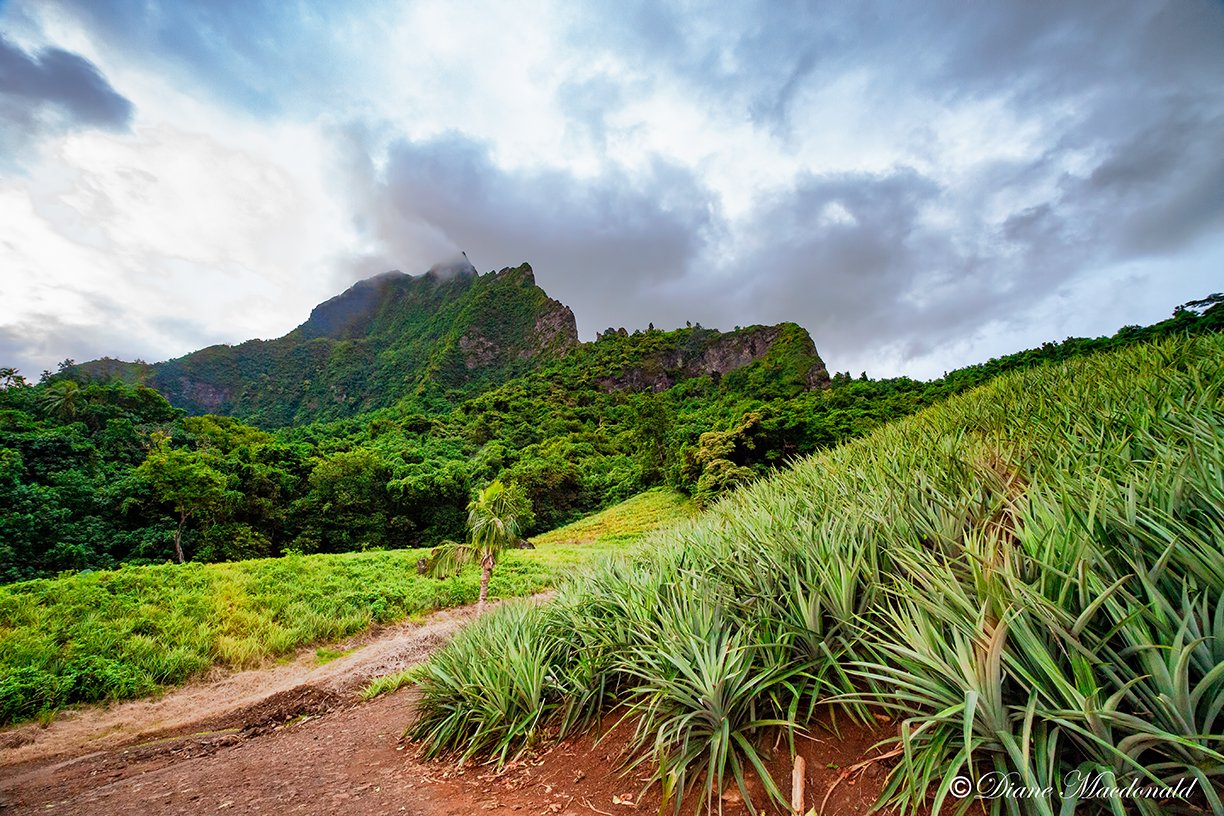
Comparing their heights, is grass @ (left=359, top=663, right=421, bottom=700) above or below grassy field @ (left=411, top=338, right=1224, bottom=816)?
below

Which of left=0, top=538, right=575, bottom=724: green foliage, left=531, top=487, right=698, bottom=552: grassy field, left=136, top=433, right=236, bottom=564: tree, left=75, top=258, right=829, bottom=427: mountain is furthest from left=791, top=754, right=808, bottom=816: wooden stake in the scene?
left=75, top=258, right=829, bottom=427: mountain

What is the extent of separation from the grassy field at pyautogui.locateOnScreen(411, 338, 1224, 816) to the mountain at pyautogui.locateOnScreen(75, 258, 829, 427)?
8110 centimetres

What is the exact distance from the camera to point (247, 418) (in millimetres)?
105250

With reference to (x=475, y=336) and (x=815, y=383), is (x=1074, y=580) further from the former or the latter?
(x=475, y=336)

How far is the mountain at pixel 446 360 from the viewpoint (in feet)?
327

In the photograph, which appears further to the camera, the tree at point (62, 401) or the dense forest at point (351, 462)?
the tree at point (62, 401)

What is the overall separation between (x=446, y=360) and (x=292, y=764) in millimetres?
110831

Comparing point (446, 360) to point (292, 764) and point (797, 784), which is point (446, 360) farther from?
point (797, 784)

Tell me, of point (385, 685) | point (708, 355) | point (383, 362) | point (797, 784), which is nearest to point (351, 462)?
point (385, 685)

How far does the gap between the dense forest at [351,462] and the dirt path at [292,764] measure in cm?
1008

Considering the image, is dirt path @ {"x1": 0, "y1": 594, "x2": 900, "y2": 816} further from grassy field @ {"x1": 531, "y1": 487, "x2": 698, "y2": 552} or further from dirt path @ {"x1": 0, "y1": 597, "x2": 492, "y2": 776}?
grassy field @ {"x1": 531, "y1": 487, "x2": 698, "y2": 552}

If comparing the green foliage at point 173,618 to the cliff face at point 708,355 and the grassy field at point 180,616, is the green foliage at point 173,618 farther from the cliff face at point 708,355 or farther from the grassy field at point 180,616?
the cliff face at point 708,355

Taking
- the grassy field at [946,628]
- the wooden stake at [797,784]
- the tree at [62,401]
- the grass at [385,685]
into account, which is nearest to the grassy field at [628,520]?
the grass at [385,685]

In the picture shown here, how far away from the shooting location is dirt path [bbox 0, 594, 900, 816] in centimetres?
280
